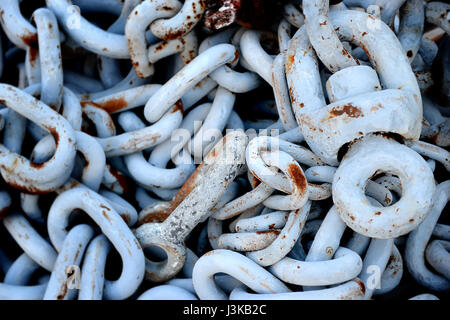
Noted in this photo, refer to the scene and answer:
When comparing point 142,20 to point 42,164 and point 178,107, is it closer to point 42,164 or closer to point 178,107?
A: point 178,107

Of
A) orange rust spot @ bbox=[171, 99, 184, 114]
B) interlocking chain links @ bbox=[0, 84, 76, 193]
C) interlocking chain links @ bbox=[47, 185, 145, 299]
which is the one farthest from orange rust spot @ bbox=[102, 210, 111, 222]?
orange rust spot @ bbox=[171, 99, 184, 114]

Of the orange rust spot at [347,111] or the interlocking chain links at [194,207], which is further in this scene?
the interlocking chain links at [194,207]

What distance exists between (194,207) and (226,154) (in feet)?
0.38

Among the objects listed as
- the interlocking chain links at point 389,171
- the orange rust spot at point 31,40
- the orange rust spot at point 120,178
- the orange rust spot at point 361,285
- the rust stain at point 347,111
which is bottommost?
the orange rust spot at point 361,285

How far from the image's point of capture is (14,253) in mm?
1081

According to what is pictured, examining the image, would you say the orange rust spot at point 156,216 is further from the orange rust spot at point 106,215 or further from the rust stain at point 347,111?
the rust stain at point 347,111

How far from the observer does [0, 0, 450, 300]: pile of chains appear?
2.71 ft

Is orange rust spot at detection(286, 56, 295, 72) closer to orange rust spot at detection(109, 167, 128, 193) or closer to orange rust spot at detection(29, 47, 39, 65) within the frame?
orange rust spot at detection(109, 167, 128, 193)

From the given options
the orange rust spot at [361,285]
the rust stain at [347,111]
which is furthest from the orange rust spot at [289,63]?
the orange rust spot at [361,285]

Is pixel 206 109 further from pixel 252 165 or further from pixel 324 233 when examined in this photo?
pixel 324 233

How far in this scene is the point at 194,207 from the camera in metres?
0.94

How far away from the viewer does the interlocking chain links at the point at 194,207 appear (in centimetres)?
93

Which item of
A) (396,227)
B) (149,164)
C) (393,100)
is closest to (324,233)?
(396,227)
